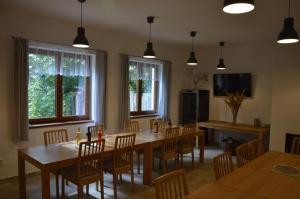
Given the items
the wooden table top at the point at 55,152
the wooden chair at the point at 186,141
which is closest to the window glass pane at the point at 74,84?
the wooden table top at the point at 55,152

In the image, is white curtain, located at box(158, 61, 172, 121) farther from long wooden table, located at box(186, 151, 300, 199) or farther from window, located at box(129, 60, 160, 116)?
long wooden table, located at box(186, 151, 300, 199)

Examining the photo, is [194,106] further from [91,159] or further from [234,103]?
[91,159]

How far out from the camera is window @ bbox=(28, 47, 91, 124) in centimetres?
412

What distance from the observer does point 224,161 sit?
2.41 metres

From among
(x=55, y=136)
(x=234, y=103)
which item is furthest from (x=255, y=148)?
(x=55, y=136)

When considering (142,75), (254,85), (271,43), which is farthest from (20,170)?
(271,43)

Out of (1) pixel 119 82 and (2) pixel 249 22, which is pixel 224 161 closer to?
(2) pixel 249 22

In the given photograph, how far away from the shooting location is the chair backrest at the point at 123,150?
3.25 m

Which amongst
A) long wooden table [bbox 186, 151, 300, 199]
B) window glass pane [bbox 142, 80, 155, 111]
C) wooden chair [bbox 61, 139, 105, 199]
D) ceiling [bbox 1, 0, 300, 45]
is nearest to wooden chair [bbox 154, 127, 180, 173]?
wooden chair [bbox 61, 139, 105, 199]

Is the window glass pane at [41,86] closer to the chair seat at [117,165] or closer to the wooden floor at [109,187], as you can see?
the wooden floor at [109,187]

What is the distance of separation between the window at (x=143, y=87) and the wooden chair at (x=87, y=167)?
2774mm

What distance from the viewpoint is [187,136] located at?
4535 millimetres

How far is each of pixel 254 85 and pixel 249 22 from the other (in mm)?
2320

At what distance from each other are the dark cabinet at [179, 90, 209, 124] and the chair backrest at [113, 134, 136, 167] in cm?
341
